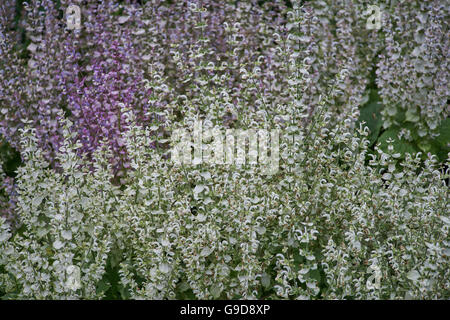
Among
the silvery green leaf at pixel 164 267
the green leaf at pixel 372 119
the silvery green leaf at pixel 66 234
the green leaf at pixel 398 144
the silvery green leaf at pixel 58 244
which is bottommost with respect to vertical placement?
the silvery green leaf at pixel 164 267

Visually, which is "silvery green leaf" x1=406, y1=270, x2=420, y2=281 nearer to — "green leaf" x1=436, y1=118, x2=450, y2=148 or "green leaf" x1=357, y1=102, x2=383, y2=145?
"green leaf" x1=436, y1=118, x2=450, y2=148

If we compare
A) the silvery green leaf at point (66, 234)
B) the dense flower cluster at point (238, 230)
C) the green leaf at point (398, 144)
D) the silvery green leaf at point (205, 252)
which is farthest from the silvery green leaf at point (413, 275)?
the green leaf at point (398, 144)

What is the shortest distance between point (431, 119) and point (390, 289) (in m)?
2.10

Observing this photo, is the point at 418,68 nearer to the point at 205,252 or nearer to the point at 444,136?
the point at 444,136

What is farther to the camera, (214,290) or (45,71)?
(45,71)

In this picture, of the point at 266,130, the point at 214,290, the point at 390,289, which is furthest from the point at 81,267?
the point at 390,289

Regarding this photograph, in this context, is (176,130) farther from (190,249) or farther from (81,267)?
(81,267)

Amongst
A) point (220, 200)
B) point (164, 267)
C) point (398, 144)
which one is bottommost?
point (164, 267)

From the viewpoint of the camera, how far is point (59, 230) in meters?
A: 3.29

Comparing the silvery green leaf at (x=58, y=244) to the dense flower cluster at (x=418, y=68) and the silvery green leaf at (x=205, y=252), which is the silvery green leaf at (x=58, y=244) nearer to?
the silvery green leaf at (x=205, y=252)

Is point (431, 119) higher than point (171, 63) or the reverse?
the reverse

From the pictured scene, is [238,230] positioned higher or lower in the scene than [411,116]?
lower

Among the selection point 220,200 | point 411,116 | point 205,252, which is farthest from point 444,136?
point 205,252

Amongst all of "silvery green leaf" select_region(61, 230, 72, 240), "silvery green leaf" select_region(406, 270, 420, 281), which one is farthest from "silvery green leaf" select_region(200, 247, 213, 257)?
"silvery green leaf" select_region(406, 270, 420, 281)
